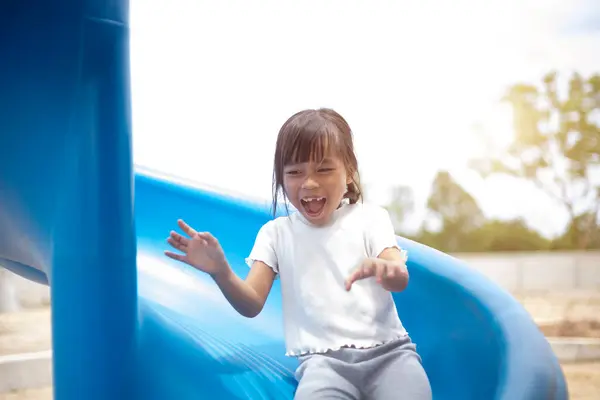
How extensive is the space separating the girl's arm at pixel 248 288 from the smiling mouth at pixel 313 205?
0.09 m

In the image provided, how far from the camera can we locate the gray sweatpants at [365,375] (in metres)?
0.82

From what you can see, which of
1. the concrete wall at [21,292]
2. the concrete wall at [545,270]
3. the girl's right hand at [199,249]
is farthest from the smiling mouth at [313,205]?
the concrete wall at [545,270]

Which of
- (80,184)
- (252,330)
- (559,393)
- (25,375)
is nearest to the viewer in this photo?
(559,393)

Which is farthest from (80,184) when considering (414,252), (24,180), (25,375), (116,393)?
(25,375)

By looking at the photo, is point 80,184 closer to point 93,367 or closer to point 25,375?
point 93,367

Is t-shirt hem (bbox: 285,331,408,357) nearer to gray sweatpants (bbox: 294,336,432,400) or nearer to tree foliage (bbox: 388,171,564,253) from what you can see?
gray sweatpants (bbox: 294,336,432,400)

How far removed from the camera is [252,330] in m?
1.11

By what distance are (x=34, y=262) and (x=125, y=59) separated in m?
0.37

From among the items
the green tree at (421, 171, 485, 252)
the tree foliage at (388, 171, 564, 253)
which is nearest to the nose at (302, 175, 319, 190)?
the tree foliage at (388, 171, 564, 253)

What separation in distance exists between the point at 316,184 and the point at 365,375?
8.8 inches

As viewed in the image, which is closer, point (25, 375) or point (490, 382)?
point (490, 382)

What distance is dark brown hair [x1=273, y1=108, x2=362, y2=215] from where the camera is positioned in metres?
0.89

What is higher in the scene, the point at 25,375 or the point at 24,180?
the point at 24,180

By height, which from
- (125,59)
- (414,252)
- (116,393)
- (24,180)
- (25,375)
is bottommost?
(25,375)
